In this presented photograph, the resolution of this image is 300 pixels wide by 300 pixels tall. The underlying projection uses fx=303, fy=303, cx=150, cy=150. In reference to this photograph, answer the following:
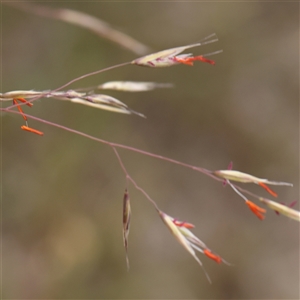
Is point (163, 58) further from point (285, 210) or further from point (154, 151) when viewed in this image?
point (154, 151)

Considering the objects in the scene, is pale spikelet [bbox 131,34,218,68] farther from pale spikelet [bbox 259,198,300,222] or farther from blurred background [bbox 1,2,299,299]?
blurred background [bbox 1,2,299,299]

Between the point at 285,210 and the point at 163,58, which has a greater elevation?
the point at 163,58

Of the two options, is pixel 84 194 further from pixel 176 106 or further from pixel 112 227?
pixel 176 106

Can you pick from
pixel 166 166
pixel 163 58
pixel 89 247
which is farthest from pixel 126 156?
pixel 163 58

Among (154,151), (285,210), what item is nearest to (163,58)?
(285,210)

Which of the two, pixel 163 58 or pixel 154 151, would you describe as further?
pixel 154 151

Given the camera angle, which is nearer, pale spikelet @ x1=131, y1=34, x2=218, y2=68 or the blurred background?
pale spikelet @ x1=131, y1=34, x2=218, y2=68

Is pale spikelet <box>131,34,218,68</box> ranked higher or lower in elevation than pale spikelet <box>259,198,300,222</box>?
higher

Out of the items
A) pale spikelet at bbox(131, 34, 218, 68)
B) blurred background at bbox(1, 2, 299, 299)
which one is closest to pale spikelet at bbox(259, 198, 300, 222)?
pale spikelet at bbox(131, 34, 218, 68)
